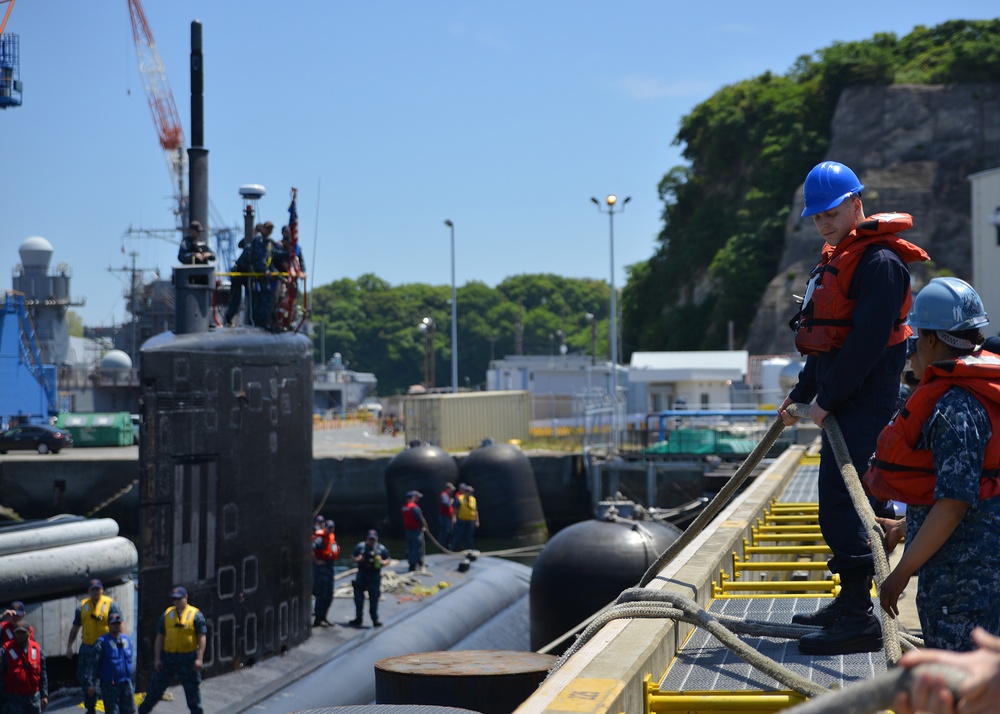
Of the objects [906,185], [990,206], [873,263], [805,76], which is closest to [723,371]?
[990,206]

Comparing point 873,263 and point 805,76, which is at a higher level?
point 805,76

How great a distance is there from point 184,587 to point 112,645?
0.99 meters

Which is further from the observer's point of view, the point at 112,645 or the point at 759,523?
the point at 112,645

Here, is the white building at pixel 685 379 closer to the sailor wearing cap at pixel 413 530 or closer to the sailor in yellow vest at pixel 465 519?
the sailor in yellow vest at pixel 465 519

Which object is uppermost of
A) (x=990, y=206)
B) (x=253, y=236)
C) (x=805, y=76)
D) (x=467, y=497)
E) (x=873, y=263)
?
(x=805, y=76)

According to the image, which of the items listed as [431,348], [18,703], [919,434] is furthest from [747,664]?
[431,348]

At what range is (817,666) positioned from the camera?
167 inches

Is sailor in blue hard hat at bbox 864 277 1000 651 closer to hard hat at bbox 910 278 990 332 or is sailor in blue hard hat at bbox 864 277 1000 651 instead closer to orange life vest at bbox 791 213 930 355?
hard hat at bbox 910 278 990 332

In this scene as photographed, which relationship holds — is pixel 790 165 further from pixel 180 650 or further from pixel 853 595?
pixel 853 595

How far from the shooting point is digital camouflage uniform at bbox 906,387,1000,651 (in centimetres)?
322

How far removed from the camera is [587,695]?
3.43 metres

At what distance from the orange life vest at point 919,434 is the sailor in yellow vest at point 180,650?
791 centimetres

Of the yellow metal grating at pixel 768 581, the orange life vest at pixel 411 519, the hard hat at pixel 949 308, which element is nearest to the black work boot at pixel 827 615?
the yellow metal grating at pixel 768 581

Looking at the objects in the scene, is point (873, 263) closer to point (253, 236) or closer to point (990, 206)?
point (253, 236)
